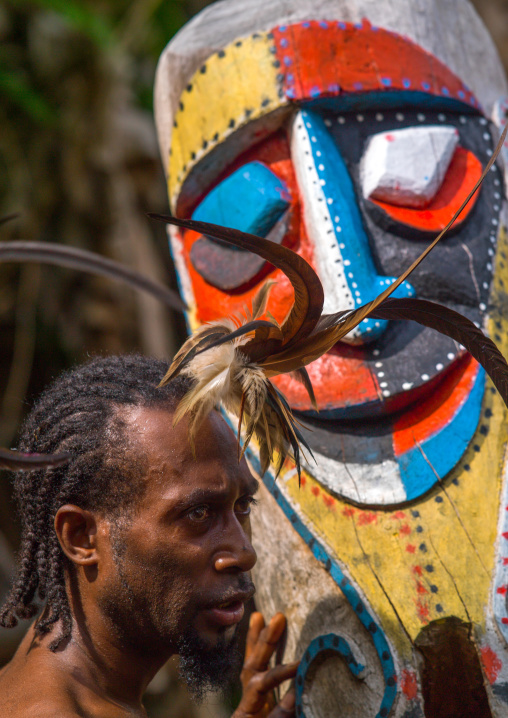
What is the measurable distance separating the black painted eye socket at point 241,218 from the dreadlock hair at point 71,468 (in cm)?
45

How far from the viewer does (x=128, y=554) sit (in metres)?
1.60

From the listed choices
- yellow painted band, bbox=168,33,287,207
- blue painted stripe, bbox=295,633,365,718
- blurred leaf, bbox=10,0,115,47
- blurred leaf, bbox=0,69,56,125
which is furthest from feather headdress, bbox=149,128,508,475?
blurred leaf, bbox=10,0,115,47

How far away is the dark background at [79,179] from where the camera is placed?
4.75 metres

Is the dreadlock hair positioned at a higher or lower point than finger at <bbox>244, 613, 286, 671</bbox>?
higher

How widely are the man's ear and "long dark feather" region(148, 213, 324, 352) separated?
489 millimetres

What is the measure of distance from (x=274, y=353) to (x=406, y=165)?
0.81 m

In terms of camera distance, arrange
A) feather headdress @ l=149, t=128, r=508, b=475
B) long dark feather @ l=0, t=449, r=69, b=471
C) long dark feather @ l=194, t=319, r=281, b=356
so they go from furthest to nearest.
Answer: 1. feather headdress @ l=149, t=128, r=508, b=475
2. long dark feather @ l=194, t=319, r=281, b=356
3. long dark feather @ l=0, t=449, r=69, b=471

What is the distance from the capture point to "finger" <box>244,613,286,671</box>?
2.00m

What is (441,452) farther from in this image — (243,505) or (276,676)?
(276,676)

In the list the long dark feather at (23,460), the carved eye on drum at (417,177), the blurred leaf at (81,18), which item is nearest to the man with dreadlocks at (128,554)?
the long dark feather at (23,460)

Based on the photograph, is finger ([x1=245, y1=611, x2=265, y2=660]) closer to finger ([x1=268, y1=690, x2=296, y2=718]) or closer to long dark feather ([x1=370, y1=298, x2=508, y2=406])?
finger ([x1=268, y1=690, x2=296, y2=718])

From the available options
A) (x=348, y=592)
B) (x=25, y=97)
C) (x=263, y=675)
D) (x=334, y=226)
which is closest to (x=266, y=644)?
(x=263, y=675)

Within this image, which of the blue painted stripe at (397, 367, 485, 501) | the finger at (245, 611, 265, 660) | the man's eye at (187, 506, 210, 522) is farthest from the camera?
the finger at (245, 611, 265, 660)

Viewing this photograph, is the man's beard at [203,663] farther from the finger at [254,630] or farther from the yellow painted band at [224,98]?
the yellow painted band at [224,98]
